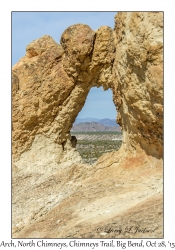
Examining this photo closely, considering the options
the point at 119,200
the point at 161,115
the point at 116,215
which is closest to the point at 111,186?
the point at 119,200

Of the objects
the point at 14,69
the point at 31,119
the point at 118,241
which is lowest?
the point at 118,241

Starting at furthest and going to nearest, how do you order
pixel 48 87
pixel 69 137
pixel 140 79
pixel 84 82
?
1. pixel 69 137
2. pixel 84 82
3. pixel 48 87
4. pixel 140 79

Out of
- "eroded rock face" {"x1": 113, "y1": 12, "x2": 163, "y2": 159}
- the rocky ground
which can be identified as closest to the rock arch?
"eroded rock face" {"x1": 113, "y1": 12, "x2": 163, "y2": 159}

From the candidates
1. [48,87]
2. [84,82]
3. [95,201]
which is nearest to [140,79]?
[84,82]

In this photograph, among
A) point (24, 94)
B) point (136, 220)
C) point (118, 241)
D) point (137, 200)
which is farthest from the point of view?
point (24, 94)

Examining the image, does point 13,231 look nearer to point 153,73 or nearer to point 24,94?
point 24,94

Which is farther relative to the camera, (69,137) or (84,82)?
(69,137)

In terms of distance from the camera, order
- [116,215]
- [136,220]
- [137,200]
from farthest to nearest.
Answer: [137,200]
[116,215]
[136,220]

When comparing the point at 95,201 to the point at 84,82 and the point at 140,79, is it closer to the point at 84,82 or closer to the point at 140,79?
the point at 140,79
